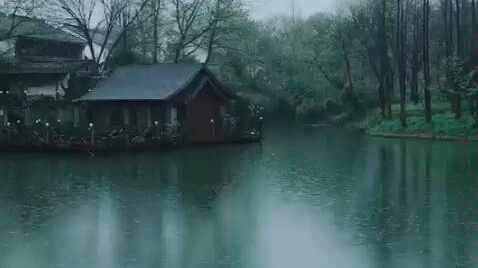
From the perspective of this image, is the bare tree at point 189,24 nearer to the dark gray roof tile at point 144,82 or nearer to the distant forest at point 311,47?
the distant forest at point 311,47

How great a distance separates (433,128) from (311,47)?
28.4 m

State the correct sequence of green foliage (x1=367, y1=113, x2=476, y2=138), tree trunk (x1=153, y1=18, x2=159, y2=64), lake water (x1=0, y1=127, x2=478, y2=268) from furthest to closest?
tree trunk (x1=153, y1=18, x2=159, y2=64) → green foliage (x1=367, y1=113, x2=476, y2=138) → lake water (x1=0, y1=127, x2=478, y2=268)

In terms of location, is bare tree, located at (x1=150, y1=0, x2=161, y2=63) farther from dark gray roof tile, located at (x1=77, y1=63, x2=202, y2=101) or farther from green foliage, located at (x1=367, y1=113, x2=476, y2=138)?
green foliage, located at (x1=367, y1=113, x2=476, y2=138)

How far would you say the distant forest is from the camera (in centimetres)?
4594

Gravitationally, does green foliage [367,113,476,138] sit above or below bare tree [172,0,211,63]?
below

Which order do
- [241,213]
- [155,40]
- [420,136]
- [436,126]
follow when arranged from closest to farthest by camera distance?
[241,213]
[420,136]
[436,126]
[155,40]

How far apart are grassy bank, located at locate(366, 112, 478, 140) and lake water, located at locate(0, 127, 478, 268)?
10.4 meters

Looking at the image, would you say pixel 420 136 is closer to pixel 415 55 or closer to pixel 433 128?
pixel 433 128

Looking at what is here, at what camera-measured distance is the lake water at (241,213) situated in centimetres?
1067

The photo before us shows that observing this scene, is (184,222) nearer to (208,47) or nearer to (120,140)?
(120,140)

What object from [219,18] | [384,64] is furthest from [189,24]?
[384,64]

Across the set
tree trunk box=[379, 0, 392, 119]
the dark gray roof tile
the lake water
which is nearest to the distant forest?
tree trunk box=[379, 0, 392, 119]

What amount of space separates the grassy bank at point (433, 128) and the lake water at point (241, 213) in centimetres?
1042

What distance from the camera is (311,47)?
65938mm
